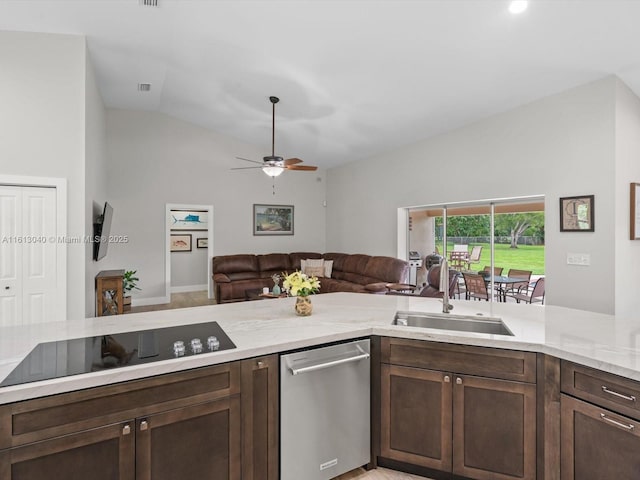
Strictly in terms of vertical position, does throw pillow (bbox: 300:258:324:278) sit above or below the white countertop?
below

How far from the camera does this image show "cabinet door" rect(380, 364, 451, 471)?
185 cm

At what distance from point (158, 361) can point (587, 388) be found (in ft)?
6.00

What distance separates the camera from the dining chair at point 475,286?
5062 mm

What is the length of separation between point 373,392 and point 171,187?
20.7ft

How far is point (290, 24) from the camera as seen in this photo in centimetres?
326

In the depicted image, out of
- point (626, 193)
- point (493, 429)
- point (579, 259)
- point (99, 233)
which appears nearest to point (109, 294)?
point (99, 233)

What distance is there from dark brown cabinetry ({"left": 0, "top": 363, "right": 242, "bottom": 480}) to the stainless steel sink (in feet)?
3.78

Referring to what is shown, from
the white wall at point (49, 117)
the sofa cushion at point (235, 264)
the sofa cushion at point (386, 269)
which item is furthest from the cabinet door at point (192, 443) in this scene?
the sofa cushion at point (235, 264)

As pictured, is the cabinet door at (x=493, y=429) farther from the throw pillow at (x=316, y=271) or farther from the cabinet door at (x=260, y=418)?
the throw pillow at (x=316, y=271)

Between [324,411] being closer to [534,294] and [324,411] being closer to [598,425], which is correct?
[598,425]

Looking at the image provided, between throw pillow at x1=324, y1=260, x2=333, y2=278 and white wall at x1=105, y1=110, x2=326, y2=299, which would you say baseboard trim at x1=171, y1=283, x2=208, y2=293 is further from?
throw pillow at x1=324, y1=260, x2=333, y2=278

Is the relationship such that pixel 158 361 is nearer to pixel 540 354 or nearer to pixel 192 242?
pixel 540 354

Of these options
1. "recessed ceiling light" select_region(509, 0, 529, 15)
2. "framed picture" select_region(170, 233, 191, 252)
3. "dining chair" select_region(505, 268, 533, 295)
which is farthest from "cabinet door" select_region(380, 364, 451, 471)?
"framed picture" select_region(170, 233, 191, 252)

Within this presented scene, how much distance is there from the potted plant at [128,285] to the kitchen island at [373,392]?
15.1 ft
